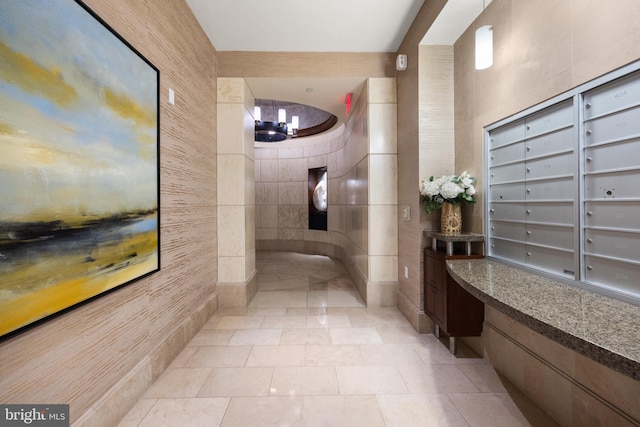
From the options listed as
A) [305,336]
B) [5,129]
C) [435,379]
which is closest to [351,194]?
[305,336]

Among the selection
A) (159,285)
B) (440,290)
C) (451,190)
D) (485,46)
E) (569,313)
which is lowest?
(440,290)

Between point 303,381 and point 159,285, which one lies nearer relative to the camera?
point 303,381

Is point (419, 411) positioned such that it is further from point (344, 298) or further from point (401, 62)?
point (401, 62)

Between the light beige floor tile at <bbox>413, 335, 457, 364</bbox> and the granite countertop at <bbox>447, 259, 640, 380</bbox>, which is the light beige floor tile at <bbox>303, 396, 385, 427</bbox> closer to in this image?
the light beige floor tile at <bbox>413, 335, 457, 364</bbox>

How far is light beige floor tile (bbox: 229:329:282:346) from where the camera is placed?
256 cm

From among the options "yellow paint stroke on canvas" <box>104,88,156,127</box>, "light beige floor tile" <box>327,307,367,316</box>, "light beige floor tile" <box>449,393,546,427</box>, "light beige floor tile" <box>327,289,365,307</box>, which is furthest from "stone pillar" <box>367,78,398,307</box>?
"yellow paint stroke on canvas" <box>104,88,156,127</box>

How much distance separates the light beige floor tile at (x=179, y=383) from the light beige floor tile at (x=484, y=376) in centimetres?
207

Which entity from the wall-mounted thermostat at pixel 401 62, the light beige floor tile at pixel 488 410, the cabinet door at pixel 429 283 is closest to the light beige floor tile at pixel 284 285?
the cabinet door at pixel 429 283

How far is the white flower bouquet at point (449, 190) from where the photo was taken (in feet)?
7.51

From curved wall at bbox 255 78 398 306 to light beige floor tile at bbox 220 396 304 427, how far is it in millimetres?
1862

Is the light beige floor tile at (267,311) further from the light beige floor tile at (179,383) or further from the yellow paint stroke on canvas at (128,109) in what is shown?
the yellow paint stroke on canvas at (128,109)

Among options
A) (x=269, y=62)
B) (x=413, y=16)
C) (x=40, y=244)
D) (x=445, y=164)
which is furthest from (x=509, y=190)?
(x=269, y=62)

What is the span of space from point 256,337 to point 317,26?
11.1 feet

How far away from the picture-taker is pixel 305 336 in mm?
2670
